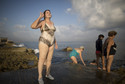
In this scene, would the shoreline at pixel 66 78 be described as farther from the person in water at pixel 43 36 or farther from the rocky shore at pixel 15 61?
the rocky shore at pixel 15 61

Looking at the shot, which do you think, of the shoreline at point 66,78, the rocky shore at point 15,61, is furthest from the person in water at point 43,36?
the rocky shore at point 15,61

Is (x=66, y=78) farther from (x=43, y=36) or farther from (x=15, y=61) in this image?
(x=15, y=61)

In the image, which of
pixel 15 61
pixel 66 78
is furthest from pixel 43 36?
pixel 15 61

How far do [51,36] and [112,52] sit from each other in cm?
330

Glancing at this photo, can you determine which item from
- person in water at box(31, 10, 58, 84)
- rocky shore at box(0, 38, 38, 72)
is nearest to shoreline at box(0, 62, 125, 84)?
person in water at box(31, 10, 58, 84)

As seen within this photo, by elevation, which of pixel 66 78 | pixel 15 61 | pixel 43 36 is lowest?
pixel 15 61

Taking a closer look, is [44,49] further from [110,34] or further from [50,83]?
[110,34]

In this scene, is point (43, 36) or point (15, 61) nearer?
point (43, 36)

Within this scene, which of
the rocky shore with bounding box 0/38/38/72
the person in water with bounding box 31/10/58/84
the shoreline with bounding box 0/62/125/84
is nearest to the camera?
the person in water with bounding box 31/10/58/84

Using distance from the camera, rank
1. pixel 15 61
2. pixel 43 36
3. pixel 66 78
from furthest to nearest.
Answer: pixel 15 61 → pixel 66 78 → pixel 43 36

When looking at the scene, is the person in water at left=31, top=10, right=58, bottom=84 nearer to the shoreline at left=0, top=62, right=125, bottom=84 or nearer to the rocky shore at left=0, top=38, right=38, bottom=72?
the shoreline at left=0, top=62, right=125, bottom=84

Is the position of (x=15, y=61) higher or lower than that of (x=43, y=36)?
lower

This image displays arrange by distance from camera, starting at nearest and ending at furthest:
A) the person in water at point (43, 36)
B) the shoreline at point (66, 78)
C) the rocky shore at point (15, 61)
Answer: the person in water at point (43, 36) < the shoreline at point (66, 78) < the rocky shore at point (15, 61)

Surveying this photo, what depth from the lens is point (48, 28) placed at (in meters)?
2.38
